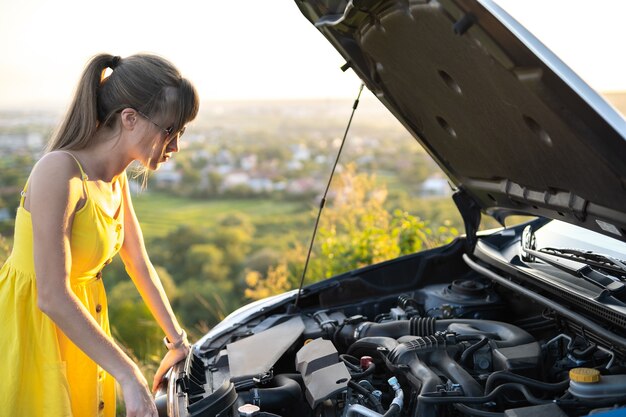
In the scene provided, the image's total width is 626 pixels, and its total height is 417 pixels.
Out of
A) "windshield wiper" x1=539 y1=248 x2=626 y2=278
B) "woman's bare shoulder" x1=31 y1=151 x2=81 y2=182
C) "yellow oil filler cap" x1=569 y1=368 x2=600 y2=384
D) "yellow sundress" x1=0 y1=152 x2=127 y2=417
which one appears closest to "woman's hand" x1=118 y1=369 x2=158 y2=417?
"yellow sundress" x1=0 y1=152 x2=127 y2=417

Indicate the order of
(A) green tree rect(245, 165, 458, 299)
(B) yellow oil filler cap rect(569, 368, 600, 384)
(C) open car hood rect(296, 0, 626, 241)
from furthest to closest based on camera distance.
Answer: (A) green tree rect(245, 165, 458, 299)
(B) yellow oil filler cap rect(569, 368, 600, 384)
(C) open car hood rect(296, 0, 626, 241)

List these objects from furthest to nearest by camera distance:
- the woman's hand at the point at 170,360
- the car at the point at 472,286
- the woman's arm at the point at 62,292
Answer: the woman's hand at the point at 170,360 < the woman's arm at the point at 62,292 < the car at the point at 472,286

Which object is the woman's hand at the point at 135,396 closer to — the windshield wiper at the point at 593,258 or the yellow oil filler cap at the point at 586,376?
the yellow oil filler cap at the point at 586,376

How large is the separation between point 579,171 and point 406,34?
2.40 ft

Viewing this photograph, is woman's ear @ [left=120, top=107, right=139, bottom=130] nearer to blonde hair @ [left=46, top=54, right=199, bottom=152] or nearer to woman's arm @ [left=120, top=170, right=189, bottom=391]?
blonde hair @ [left=46, top=54, right=199, bottom=152]

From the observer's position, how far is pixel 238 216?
8883mm

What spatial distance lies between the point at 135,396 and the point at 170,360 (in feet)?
2.18

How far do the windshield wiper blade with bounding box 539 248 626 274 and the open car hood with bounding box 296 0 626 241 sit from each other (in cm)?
18

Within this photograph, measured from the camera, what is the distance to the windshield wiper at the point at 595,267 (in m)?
2.41

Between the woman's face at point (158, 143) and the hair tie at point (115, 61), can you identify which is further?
the hair tie at point (115, 61)

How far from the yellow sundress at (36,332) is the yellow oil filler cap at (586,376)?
1628 millimetres

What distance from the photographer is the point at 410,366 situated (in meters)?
2.49

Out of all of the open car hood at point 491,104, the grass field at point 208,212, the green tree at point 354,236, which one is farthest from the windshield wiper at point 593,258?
the grass field at point 208,212

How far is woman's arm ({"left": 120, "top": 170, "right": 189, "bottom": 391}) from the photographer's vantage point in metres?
2.94
